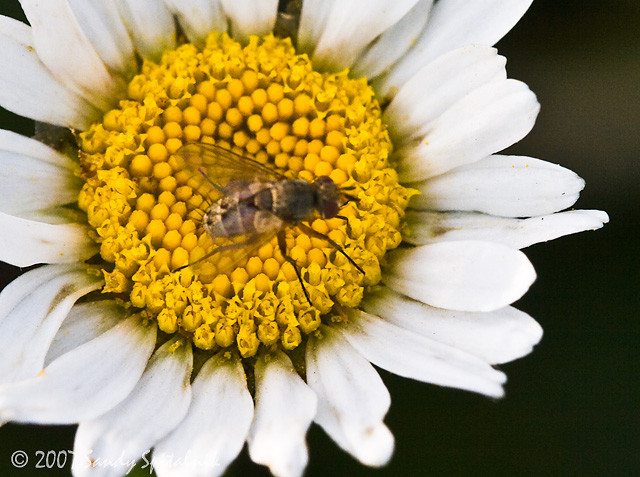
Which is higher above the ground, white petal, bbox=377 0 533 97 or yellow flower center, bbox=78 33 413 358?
white petal, bbox=377 0 533 97

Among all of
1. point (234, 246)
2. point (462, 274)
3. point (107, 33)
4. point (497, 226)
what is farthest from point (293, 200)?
point (107, 33)

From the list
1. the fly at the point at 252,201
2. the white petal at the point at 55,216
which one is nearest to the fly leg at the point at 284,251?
the fly at the point at 252,201

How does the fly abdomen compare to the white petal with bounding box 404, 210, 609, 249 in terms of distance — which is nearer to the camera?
the fly abdomen

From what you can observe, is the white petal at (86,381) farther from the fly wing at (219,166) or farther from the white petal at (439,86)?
the white petal at (439,86)

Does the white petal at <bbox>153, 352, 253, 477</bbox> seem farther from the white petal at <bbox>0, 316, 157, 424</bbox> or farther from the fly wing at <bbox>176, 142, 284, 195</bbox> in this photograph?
the fly wing at <bbox>176, 142, 284, 195</bbox>

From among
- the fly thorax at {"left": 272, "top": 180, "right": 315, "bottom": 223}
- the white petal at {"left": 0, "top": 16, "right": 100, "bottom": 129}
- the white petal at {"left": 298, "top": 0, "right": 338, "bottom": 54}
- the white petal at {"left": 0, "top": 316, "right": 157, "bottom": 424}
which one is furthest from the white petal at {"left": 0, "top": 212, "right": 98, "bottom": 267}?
the white petal at {"left": 298, "top": 0, "right": 338, "bottom": 54}

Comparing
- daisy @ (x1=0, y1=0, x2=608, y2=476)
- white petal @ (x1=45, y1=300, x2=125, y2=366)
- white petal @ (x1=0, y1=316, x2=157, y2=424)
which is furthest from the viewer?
white petal @ (x1=45, y1=300, x2=125, y2=366)

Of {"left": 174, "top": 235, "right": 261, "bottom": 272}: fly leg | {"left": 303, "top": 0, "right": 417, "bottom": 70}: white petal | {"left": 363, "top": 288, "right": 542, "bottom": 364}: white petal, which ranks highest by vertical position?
{"left": 303, "top": 0, "right": 417, "bottom": 70}: white petal

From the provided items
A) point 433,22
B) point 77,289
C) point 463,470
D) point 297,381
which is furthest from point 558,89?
point 77,289

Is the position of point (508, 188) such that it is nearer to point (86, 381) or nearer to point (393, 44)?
point (393, 44)
